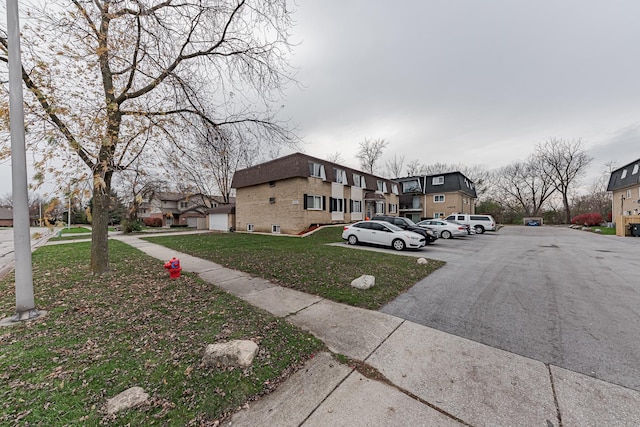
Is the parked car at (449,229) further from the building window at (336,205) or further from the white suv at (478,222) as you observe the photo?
the building window at (336,205)

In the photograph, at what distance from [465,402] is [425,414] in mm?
453

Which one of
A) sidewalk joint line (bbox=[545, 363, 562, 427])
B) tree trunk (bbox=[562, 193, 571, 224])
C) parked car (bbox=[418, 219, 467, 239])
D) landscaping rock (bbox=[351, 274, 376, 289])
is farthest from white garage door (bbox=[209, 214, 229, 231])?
tree trunk (bbox=[562, 193, 571, 224])

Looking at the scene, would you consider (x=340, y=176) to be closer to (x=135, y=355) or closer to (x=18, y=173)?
(x=18, y=173)

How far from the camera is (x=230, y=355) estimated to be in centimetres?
271

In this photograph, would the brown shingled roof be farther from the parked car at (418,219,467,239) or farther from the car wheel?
the parked car at (418,219,467,239)

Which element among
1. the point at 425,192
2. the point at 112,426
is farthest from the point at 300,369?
the point at 425,192

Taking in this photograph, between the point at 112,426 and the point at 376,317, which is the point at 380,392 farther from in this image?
the point at 112,426

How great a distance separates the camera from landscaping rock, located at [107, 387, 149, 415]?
2080mm

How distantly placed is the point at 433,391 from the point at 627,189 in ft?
123

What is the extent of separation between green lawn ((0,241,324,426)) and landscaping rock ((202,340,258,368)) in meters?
0.09

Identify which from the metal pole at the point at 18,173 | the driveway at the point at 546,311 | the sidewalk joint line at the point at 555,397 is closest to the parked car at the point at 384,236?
the driveway at the point at 546,311

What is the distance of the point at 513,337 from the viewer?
3.48 m

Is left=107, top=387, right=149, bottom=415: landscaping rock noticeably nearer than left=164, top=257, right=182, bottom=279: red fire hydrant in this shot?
Yes

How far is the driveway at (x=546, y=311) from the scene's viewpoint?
119 inches
